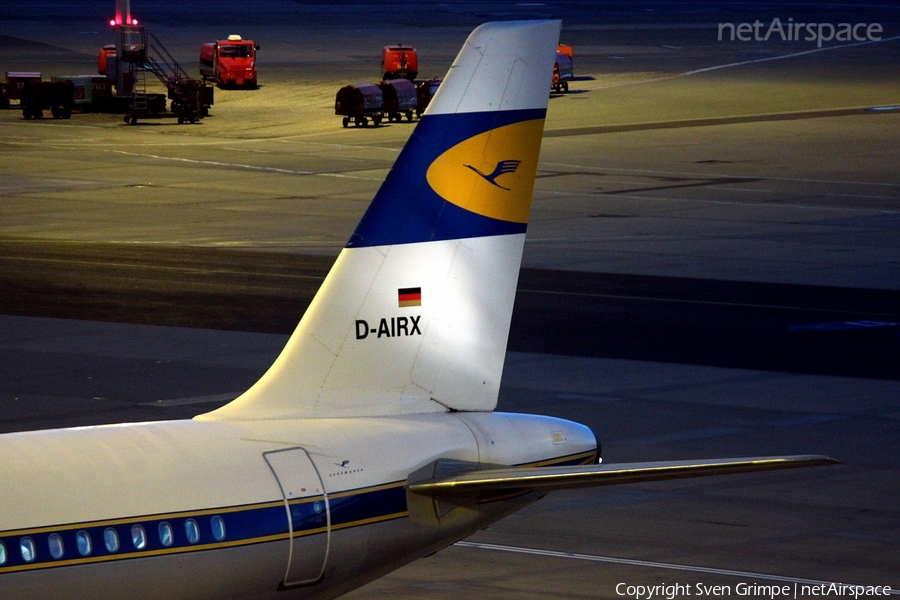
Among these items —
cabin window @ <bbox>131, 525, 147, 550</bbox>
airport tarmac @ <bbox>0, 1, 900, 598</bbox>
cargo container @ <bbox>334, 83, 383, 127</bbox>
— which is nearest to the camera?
cabin window @ <bbox>131, 525, 147, 550</bbox>

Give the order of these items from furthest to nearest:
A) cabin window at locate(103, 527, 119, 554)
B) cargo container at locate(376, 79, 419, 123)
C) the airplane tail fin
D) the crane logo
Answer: cargo container at locate(376, 79, 419, 123)
the crane logo
the airplane tail fin
cabin window at locate(103, 527, 119, 554)

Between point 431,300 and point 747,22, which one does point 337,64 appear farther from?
point 431,300

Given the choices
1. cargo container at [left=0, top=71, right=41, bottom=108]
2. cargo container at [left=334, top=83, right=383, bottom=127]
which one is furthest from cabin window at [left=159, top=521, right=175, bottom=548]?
cargo container at [left=0, top=71, right=41, bottom=108]

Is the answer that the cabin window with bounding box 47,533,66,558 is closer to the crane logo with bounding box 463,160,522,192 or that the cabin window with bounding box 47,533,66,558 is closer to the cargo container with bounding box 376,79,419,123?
the crane logo with bounding box 463,160,522,192

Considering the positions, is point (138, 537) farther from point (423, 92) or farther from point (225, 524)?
point (423, 92)

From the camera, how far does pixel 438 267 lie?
41.7 ft

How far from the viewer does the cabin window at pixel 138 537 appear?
1019cm

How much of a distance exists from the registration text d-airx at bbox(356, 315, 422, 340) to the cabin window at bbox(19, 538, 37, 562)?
139 inches

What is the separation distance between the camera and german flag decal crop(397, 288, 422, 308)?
12594 mm

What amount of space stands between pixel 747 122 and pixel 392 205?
6526cm

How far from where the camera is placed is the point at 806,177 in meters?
56.8

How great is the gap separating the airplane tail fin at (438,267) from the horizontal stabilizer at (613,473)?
4.61 feet

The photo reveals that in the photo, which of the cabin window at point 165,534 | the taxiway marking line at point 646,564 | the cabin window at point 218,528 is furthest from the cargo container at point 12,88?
the cabin window at point 165,534

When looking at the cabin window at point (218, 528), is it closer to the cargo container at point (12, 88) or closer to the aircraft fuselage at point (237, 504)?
the aircraft fuselage at point (237, 504)
